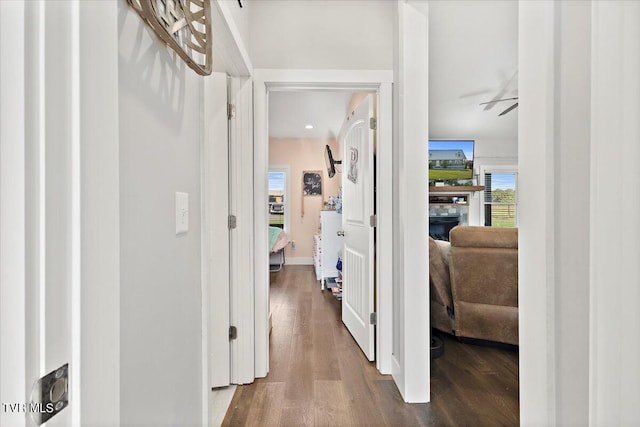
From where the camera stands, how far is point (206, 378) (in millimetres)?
1172

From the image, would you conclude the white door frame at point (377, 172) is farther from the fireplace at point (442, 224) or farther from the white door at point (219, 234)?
the fireplace at point (442, 224)

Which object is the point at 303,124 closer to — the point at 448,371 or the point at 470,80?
the point at 470,80

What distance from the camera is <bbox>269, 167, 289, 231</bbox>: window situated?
6328 mm

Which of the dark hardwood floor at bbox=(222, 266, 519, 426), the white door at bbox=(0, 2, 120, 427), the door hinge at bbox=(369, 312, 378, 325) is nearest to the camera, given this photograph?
the white door at bbox=(0, 2, 120, 427)

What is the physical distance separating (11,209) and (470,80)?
15.4ft

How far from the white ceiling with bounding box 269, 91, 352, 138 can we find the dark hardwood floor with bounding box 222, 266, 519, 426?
2.99 metres

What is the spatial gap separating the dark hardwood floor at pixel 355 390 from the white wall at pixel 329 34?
2.03m

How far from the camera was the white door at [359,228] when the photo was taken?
2.27 metres

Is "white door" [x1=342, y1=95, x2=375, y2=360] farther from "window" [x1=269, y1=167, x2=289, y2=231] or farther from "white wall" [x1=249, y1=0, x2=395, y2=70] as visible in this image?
"window" [x1=269, y1=167, x2=289, y2=231]

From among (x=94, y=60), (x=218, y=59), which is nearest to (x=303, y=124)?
(x=218, y=59)

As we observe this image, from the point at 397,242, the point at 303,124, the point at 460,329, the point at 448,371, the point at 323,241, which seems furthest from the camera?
the point at 303,124

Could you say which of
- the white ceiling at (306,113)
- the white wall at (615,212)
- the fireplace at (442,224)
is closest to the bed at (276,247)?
the white ceiling at (306,113)

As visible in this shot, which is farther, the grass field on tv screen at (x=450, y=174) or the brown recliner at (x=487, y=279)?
the grass field on tv screen at (x=450, y=174)

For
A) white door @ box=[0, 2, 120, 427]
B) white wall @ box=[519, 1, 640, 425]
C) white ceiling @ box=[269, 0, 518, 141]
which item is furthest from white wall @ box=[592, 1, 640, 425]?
white ceiling @ box=[269, 0, 518, 141]
